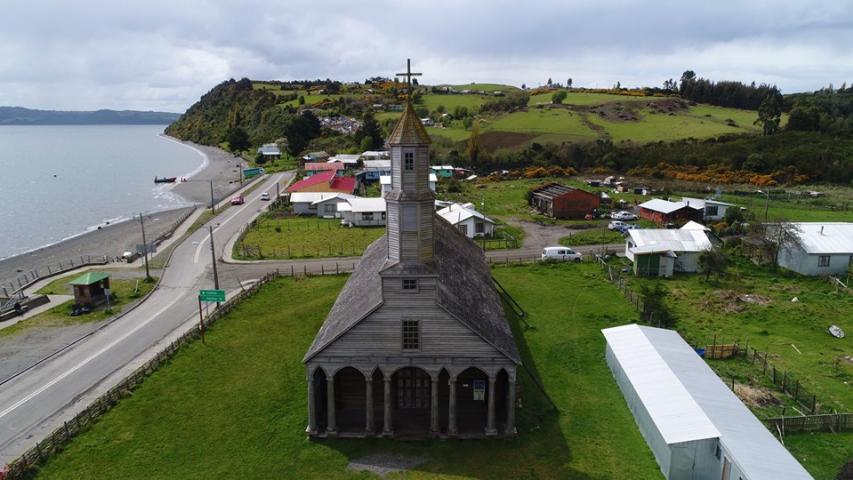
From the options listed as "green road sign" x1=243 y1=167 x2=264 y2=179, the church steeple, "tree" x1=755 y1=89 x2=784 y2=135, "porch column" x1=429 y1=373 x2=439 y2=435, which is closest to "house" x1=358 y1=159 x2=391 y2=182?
"green road sign" x1=243 y1=167 x2=264 y2=179

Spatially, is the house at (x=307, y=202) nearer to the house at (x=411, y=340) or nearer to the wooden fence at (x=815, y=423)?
the house at (x=411, y=340)

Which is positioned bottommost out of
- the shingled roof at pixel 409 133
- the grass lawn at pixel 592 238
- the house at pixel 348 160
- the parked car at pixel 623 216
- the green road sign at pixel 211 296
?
the grass lawn at pixel 592 238

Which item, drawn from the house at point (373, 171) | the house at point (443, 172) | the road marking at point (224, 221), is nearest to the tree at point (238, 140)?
the road marking at point (224, 221)

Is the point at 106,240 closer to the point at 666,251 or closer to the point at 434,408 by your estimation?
the point at 434,408

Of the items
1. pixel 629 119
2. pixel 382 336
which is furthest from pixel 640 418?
pixel 629 119

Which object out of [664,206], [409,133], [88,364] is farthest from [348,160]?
[409,133]

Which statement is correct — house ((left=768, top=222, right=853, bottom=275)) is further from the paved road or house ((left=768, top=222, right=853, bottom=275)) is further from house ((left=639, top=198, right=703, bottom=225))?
the paved road

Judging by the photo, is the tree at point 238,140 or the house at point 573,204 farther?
the tree at point 238,140
